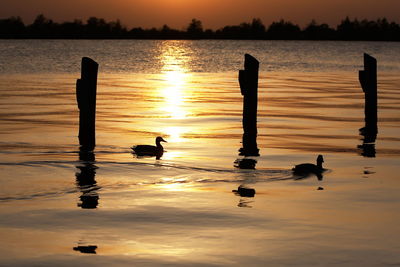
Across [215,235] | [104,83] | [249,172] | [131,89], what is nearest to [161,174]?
[249,172]

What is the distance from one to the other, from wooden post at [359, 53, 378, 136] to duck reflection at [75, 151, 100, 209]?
9.66 metres

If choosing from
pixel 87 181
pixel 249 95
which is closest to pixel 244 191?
pixel 87 181

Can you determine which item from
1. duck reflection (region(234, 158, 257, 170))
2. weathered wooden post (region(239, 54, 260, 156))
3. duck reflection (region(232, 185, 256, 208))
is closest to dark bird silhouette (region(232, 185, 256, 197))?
duck reflection (region(232, 185, 256, 208))

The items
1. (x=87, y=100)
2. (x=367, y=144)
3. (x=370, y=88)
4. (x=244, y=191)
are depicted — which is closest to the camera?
(x=244, y=191)

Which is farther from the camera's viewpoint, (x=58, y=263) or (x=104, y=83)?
(x=104, y=83)

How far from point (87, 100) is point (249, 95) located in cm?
471

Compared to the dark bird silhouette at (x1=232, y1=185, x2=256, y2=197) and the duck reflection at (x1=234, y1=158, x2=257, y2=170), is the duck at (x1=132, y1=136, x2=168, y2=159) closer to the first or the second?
the duck reflection at (x1=234, y1=158, x2=257, y2=170)

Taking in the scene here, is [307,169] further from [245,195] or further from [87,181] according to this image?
[87,181]

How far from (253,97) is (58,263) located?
44.9 ft

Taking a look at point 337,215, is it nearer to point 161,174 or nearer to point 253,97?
point 161,174

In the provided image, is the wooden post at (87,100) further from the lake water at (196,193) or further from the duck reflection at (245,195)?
the duck reflection at (245,195)

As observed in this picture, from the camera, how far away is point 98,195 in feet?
56.3

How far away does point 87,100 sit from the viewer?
77.6 ft

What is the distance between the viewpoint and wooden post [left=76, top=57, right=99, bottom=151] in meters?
23.5
